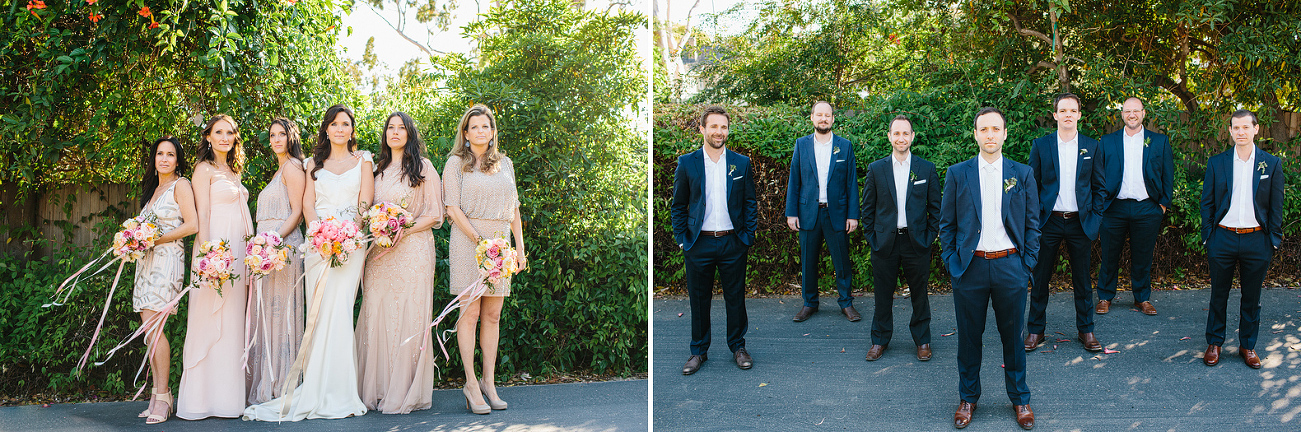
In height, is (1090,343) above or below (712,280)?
below

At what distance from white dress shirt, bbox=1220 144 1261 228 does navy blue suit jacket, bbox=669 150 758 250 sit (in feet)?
9.60

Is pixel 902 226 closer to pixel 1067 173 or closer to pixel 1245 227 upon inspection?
pixel 1067 173

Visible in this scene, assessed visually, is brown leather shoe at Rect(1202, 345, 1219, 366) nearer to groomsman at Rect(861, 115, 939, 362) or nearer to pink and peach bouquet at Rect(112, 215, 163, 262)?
groomsman at Rect(861, 115, 939, 362)

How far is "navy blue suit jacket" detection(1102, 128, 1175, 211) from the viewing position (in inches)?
209

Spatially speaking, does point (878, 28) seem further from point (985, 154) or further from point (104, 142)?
point (104, 142)

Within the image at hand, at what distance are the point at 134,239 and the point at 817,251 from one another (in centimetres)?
439

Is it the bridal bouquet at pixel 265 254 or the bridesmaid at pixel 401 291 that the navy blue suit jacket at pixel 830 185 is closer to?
the bridesmaid at pixel 401 291

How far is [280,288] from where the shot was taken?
441 centimetres

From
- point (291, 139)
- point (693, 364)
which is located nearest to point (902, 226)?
point (693, 364)

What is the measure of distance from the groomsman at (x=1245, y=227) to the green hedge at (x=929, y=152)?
2.05 meters

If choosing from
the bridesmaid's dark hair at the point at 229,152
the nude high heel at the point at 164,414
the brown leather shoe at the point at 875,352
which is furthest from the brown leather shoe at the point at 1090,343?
the nude high heel at the point at 164,414

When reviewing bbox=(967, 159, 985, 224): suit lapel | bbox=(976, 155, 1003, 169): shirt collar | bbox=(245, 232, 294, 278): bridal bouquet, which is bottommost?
bbox=(245, 232, 294, 278): bridal bouquet

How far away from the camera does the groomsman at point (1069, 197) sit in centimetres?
499

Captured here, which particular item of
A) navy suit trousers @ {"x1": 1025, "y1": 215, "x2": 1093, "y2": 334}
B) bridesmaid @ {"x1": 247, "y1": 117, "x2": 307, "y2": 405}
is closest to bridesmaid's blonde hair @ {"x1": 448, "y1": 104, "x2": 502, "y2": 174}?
bridesmaid @ {"x1": 247, "y1": 117, "x2": 307, "y2": 405}
